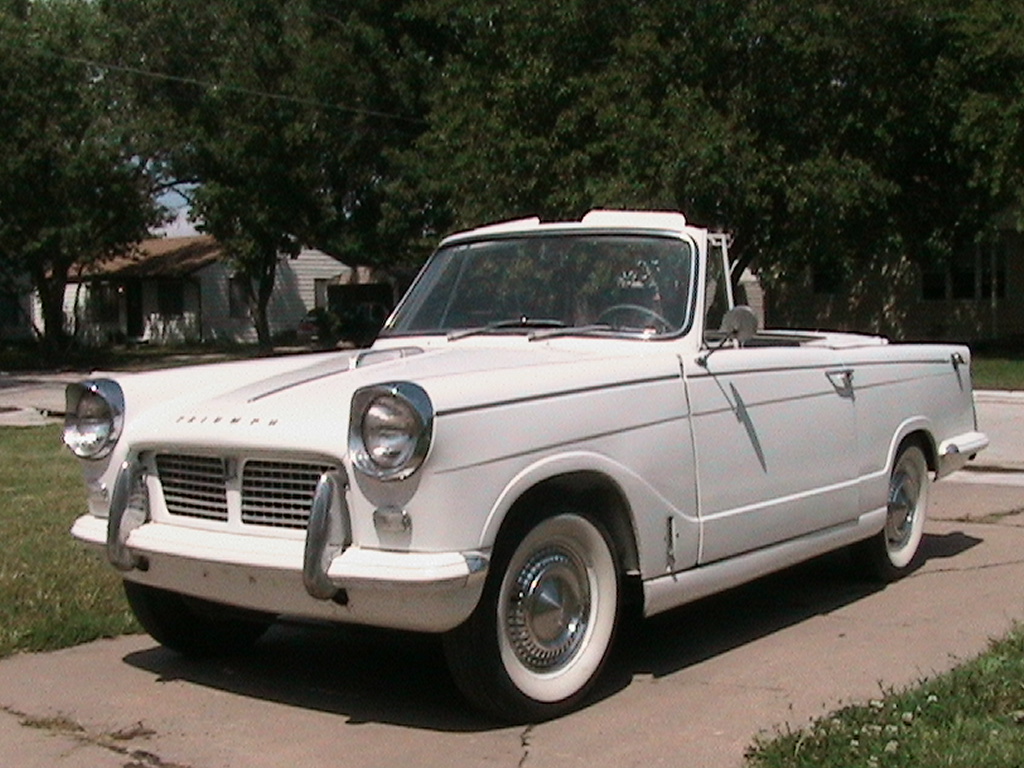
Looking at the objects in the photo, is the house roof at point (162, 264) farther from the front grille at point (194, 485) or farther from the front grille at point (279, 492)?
the front grille at point (279, 492)

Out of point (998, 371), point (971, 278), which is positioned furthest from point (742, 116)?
A: point (971, 278)

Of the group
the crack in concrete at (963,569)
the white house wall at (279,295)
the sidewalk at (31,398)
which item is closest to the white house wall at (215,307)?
the white house wall at (279,295)

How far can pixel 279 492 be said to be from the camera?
5.16 m

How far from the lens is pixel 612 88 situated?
81.5 feet

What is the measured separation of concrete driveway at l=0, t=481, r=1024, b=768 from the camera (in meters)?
5.00

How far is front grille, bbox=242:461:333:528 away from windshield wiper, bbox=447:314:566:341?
1624mm

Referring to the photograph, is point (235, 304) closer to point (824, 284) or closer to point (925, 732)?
point (824, 284)

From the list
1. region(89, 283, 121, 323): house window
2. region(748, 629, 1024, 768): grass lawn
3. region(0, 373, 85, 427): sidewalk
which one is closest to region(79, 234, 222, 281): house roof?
region(89, 283, 121, 323): house window

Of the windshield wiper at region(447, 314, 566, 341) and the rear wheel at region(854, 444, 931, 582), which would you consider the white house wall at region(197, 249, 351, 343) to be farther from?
the windshield wiper at region(447, 314, 566, 341)

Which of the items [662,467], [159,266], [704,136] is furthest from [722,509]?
[159,266]

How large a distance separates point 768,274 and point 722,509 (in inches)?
906

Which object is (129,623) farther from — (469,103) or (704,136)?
(469,103)

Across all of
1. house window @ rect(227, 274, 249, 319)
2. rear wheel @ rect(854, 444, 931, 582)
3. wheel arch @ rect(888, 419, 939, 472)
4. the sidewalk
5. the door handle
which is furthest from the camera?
house window @ rect(227, 274, 249, 319)

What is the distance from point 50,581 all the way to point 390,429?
3.30 m
